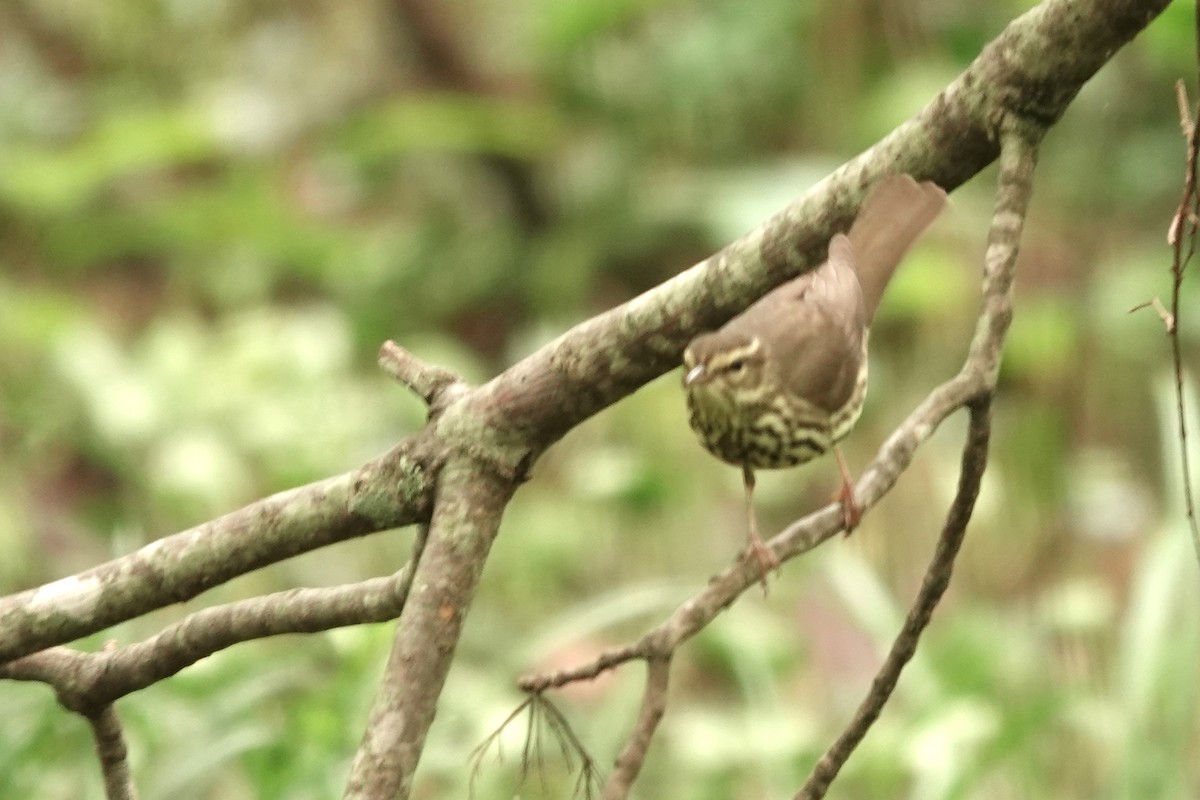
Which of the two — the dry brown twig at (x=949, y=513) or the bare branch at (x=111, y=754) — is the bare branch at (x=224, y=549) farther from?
the dry brown twig at (x=949, y=513)

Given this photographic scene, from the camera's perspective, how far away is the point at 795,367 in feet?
6.69

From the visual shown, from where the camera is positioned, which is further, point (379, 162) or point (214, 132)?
point (379, 162)

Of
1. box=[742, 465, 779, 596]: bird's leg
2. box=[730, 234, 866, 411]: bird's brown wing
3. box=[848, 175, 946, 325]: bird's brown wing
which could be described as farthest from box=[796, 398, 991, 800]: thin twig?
box=[730, 234, 866, 411]: bird's brown wing

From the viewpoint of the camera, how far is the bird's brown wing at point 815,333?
1915 mm

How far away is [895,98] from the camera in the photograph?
5750mm

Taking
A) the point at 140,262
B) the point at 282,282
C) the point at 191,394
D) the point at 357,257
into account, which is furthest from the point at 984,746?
the point at 140,262

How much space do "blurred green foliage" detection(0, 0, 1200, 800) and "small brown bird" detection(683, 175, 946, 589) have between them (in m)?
0.96

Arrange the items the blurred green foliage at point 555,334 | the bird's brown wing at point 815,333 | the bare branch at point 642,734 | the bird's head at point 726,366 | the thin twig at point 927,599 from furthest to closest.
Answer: the blurred green foliage at point 555,334 → the bird's brown wing at point 815,333 → the bird's head at point 726,366 → the thin twig at point 927,599 → the bare branch at point 642,734

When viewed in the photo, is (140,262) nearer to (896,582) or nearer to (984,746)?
(896,582)

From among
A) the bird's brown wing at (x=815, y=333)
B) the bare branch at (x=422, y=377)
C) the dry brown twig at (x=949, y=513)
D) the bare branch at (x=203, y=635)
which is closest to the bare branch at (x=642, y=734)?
the dry brown twig at (x=949, y=513)

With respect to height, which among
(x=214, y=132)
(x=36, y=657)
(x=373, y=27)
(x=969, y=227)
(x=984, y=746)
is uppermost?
(x=373, y=27)

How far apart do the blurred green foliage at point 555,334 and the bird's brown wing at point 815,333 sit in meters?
0.99

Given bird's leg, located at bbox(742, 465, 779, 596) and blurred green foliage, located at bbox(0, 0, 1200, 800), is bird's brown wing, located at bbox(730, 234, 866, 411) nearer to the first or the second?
bird's leg, located at bbox(742, 465, 779, 596)

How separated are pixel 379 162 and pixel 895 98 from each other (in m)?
2.94
